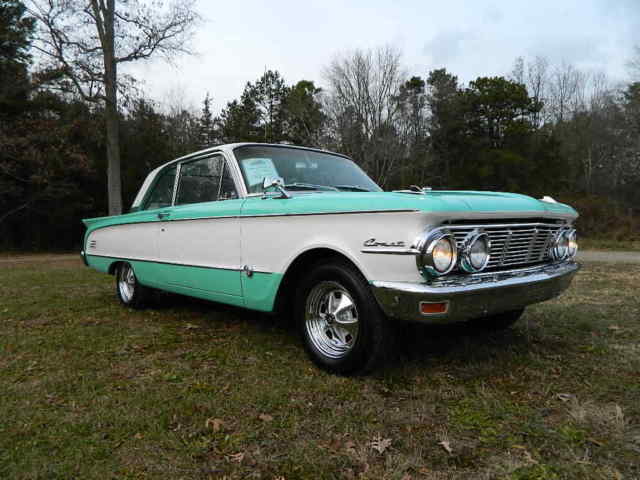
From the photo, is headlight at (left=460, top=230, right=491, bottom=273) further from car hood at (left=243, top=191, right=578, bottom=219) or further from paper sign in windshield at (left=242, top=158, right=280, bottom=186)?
paper sign in windshield at (left=242, top=158, right=280, bottom=186)

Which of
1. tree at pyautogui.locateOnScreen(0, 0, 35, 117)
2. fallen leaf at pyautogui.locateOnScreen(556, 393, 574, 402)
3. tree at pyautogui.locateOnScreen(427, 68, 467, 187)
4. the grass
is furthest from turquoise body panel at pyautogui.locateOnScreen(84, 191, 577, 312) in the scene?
tree at pyautogui.locateOnScreen(427, 68, 467, 187)

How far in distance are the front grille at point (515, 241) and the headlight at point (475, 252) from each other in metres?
0.04

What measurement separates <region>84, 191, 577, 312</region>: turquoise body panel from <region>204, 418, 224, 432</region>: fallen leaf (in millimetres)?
1078

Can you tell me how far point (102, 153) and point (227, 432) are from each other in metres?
24.1

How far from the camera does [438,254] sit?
2564 millimetres

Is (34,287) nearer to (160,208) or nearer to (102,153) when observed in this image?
(160,208)

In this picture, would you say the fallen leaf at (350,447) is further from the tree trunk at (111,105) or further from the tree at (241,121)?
the tree at (241,121)

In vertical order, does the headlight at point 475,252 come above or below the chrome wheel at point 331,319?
above

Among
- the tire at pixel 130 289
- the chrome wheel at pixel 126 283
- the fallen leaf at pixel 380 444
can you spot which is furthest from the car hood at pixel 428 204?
the chrome wheel at pixel 126 283

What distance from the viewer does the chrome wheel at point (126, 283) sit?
5427 millimetres

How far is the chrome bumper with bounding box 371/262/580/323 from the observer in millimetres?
2533

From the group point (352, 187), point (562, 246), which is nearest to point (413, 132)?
point (352, 187)

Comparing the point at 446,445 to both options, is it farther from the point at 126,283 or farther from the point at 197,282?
the point at 126,283

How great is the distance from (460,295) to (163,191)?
3.55m
